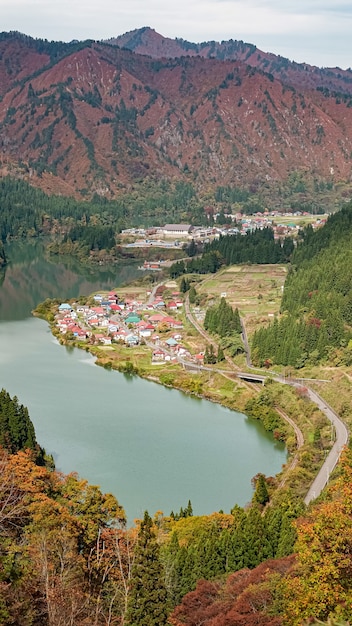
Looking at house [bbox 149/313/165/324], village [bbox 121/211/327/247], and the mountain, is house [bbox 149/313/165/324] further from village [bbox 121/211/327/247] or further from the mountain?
the mountain

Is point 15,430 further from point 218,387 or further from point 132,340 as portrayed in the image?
point 132,340

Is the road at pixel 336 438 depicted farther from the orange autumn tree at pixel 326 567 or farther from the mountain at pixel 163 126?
the mountain at pixel 163 126

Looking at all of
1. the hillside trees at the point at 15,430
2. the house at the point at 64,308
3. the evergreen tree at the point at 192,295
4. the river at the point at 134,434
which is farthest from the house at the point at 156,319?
the hillside trees at the point at 15,430

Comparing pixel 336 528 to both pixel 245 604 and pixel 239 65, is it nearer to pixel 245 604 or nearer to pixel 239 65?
pixel 245 604

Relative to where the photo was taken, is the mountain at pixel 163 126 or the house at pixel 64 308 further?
the mountain at pixel 163 126

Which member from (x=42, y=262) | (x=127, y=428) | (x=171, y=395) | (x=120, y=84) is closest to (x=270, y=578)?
(x=127, y=428)

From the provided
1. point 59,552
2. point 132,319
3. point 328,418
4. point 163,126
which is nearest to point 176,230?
point 132,319
